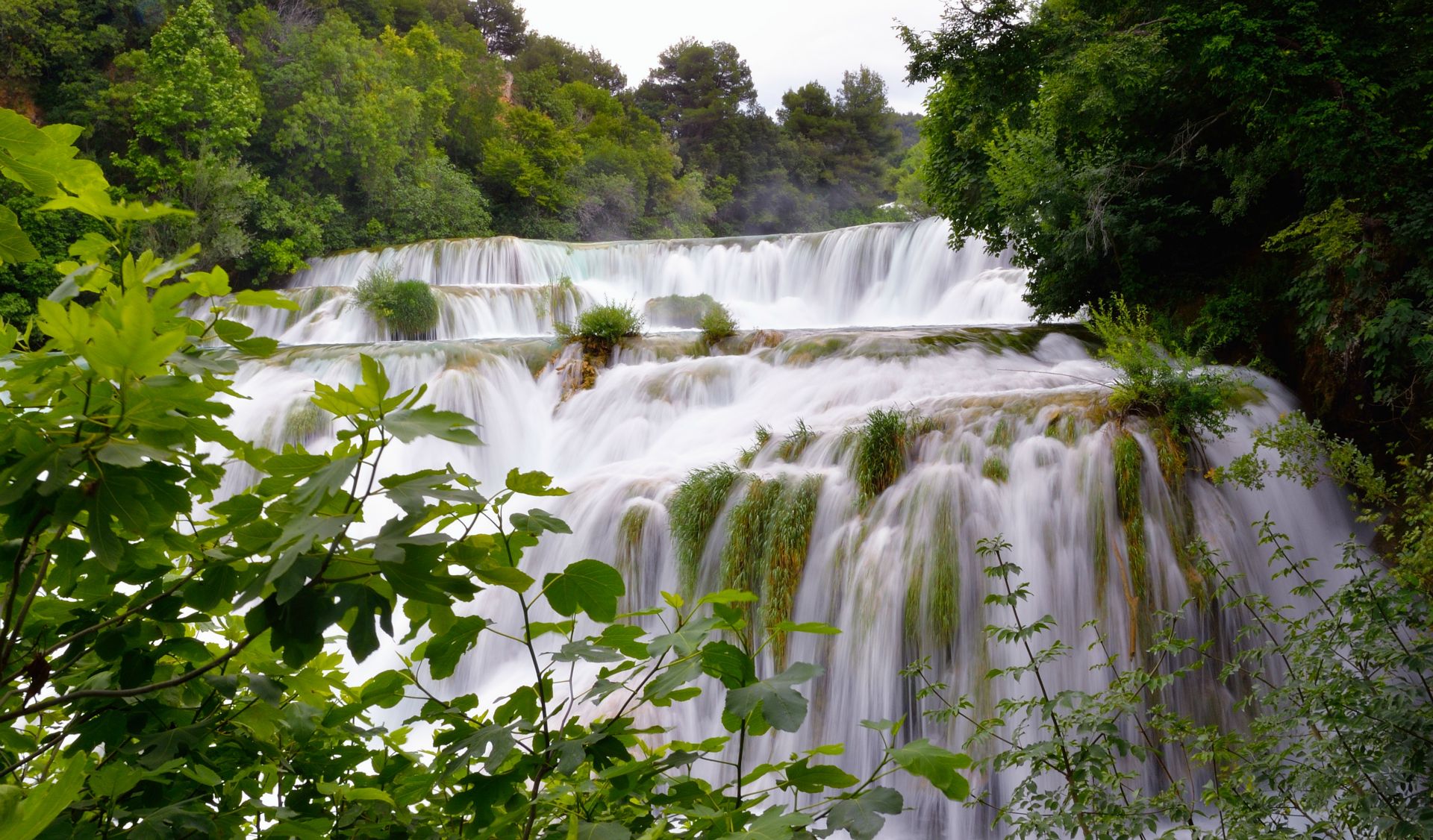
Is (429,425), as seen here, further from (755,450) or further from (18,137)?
(755,450)

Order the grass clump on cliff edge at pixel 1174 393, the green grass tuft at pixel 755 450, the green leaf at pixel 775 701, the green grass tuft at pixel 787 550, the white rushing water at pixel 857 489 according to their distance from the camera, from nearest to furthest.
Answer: the green leaf at pixel 775 701 → the white rushing water at pixel 857 489 → the green grass tuft at pixel 787 550 → the grass clump on cliff edge at pixel 1174 393 → the green grass tuft at pixel 755 450

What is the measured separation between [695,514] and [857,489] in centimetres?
112

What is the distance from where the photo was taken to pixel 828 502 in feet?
18.3

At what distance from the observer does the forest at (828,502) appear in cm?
85

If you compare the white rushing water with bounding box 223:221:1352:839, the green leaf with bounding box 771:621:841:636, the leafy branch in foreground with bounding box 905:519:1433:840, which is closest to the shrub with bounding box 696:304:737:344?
the white rushing water with bounding box 223:221:1352:839

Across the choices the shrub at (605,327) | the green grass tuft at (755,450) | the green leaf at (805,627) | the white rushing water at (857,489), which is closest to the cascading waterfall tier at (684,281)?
the white rushing water at (857,489)

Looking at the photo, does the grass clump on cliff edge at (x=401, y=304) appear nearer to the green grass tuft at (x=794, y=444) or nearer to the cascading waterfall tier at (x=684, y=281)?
the cascading waterfall tier at (x=684, y=281)

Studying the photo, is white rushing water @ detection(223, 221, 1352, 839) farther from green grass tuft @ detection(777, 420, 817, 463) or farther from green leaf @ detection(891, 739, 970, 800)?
green leaf @ detection(891, 739, 970, 800)

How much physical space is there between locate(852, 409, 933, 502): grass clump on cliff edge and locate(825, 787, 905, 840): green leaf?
474 centimetres

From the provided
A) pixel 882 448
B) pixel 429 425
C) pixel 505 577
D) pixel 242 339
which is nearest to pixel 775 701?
pixel 505 577

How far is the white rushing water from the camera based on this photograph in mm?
4793

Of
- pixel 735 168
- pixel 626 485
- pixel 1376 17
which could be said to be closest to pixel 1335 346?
pixel 1376 17

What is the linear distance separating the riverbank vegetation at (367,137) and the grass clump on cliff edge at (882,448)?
10099 mm

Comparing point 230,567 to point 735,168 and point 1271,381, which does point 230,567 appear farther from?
point 735,168
